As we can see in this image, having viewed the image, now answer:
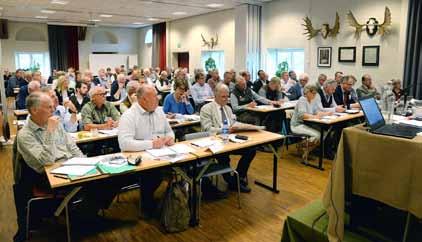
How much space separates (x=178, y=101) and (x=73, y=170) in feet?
8.95

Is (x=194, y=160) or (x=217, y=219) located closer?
(x=194, y=160)

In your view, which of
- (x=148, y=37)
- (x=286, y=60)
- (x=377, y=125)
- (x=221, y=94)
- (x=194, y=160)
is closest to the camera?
(x=377, y=125)

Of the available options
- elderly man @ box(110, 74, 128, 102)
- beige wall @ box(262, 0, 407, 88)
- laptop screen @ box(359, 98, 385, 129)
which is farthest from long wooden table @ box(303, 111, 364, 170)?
elderly man @ box(110, 74, 128, 102)

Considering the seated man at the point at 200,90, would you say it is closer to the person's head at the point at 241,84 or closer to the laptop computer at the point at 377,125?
the person's head at the point at 241,84

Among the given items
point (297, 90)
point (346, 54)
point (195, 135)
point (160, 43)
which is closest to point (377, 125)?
point (195, 135)

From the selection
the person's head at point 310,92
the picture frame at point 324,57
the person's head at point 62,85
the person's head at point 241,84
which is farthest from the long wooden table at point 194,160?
the picture frame at point 324,57

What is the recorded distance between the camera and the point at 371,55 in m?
7.45

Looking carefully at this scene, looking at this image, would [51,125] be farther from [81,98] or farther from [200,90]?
[200,90]

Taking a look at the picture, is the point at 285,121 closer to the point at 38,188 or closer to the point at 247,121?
the point at 247,121

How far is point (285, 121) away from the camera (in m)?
6.37

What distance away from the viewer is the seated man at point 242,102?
612 cm

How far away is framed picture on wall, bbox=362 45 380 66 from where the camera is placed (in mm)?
7352

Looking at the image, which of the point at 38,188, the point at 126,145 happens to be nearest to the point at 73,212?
the point at 38,188

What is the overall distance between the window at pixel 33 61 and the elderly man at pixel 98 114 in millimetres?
13150
